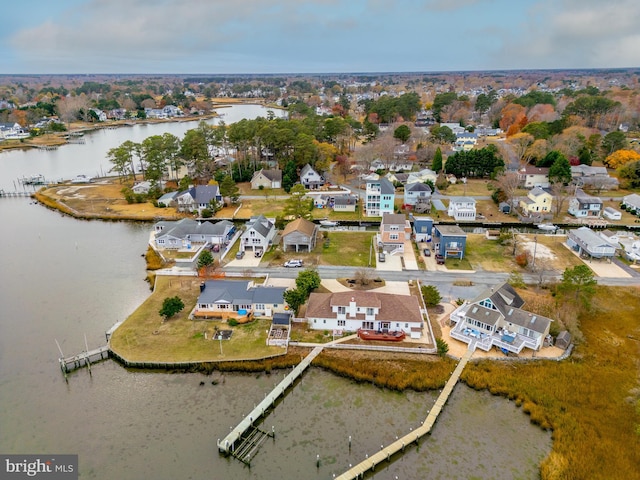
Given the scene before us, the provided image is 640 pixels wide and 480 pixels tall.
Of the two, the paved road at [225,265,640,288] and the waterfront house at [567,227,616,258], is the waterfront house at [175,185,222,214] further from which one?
the waterfront house at [567,227,616,258]

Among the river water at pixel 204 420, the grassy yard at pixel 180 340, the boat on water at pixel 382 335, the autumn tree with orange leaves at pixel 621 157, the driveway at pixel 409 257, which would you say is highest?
the autumn tree with orange leaves at pixel 621 157

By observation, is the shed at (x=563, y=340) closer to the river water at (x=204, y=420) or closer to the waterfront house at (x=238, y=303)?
the river water at (x=204, y=420)

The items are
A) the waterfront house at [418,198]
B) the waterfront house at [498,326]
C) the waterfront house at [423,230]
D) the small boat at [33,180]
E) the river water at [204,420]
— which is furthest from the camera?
the small boat at [33,180]

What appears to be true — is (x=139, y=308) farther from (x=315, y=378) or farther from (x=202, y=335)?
(x=315, y=378)

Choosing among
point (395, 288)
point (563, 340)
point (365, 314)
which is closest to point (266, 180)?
point (395, 288)

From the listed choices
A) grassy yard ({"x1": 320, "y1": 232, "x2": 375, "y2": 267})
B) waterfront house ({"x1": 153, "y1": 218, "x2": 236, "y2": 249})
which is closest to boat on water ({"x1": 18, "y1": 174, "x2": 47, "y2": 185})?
waterfront house ({"x1": 153, "y1": 218, "x2": 236, "y2": 249})

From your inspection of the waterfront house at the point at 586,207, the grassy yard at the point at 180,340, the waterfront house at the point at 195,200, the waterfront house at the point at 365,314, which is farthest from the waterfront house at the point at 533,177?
the grassy yard at the point at 180,340

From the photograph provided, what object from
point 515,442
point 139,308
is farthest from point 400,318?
point 139,308
